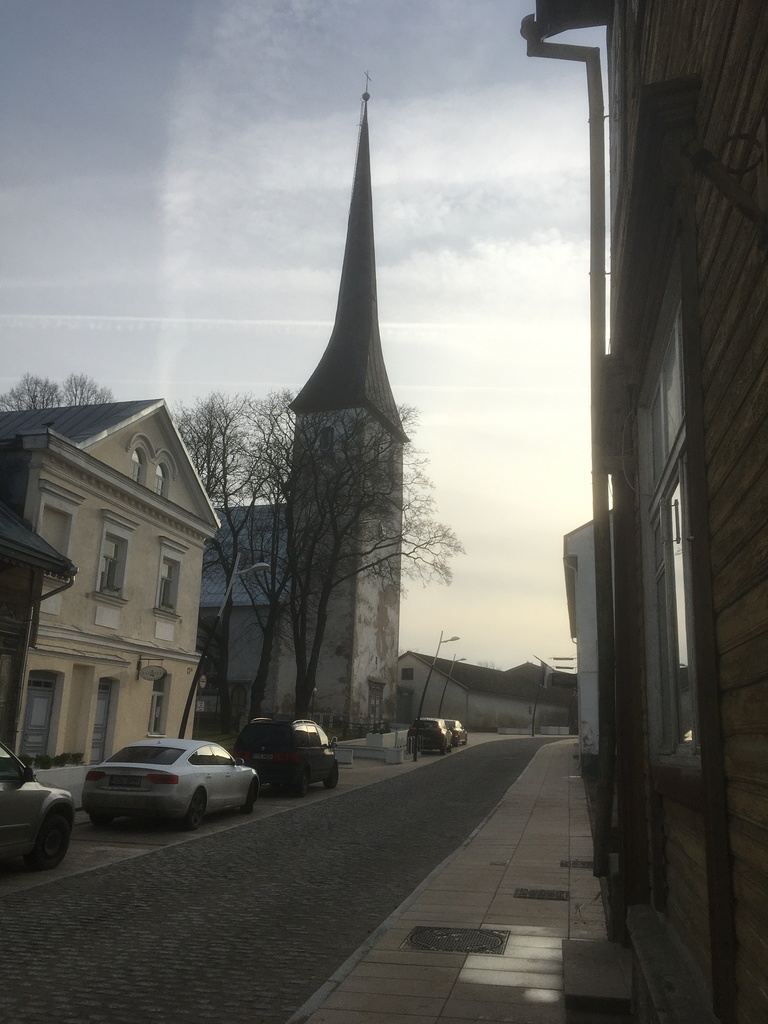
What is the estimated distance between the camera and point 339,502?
3869 cm

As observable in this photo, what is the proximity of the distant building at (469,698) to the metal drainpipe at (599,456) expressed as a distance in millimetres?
63450

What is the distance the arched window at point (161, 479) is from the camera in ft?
83.5

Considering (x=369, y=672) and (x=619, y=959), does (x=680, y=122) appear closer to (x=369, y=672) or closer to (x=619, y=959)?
(x=619, y=959)

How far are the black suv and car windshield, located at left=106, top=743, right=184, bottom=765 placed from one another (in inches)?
247

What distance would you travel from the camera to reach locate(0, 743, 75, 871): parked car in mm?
10180

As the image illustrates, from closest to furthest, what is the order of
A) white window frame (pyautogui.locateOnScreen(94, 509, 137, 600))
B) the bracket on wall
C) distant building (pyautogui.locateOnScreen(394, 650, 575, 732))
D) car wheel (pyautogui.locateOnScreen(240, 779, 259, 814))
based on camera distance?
the bracket on wall → car wheel (pyautogui.locateOnScreen(240, 779, 259, 814)) → white window frame (pyautogui.locateOnScreen(94, 509, 137, 600)) → distant building (pyautogui.locateOnScreen(394, 650, 575, 732))

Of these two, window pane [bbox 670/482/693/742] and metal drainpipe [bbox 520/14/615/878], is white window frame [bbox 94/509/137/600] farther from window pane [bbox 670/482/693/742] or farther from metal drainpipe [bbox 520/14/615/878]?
window pane [bbox 670/482/693/742]

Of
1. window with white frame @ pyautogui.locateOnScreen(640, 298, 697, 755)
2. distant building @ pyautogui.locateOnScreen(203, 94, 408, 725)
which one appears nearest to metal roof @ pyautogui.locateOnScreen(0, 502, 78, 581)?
window with white frame @ pyautogui.locateOnScreen(640, 298, 697, 755)

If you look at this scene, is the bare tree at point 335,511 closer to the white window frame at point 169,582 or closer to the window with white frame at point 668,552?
the white window frame at point 169,582

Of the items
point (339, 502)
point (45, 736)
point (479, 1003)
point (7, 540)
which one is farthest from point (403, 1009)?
point (339, 502)

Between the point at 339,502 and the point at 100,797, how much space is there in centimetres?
2430

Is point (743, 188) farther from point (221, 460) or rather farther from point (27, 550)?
point (221, 460)

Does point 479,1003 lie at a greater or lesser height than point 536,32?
lesser

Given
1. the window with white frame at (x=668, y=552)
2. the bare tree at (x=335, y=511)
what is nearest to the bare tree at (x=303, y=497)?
the bare tree at (x=335, y=511)
